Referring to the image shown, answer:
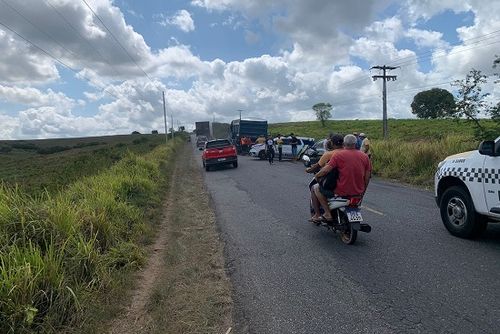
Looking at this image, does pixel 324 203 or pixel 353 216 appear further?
pixel 324 203

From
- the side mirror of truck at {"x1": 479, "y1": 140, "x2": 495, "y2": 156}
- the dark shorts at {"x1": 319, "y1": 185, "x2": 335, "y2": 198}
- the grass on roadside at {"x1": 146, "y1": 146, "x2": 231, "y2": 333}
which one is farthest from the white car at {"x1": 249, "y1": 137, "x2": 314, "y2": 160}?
the side mirror of truck at {"x1": 479, "y1": 140, "x2": 495, "y2": 156}

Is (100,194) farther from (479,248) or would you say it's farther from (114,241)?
(479,248)

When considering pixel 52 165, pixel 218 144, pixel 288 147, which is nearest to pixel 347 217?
pixel 218 144

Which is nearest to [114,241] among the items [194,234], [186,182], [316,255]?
[194,234]

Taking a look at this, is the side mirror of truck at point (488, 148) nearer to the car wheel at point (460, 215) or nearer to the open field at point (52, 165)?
the car wheel at point (460, 215)

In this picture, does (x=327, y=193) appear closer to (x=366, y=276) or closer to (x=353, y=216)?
(x=353, y=216)

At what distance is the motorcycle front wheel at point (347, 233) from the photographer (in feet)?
22.4

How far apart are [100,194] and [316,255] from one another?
4763 mm

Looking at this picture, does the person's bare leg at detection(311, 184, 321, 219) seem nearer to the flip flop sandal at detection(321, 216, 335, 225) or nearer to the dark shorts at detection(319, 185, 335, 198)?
the flip flop sandal at detection(321, 216, 335, 225)

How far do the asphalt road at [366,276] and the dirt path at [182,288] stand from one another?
213mm

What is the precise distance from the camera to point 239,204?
38.7 ft

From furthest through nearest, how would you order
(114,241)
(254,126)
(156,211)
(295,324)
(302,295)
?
(254,126) → (156,211) → (114,241) → (302,295) → (295,324)

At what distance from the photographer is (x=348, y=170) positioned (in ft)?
23.0

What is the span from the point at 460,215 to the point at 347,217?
1765 millimetres
